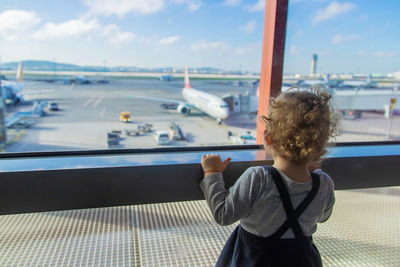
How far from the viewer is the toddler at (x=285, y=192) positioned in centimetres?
43

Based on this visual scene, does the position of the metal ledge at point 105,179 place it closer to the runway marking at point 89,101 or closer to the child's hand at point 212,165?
the child's hand at point 212,165

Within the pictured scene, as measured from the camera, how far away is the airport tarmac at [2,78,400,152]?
7.65 m

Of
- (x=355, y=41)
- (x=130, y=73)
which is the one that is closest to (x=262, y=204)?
(x=355, y=41)

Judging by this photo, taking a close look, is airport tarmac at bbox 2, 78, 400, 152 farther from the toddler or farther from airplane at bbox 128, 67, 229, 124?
the toddler

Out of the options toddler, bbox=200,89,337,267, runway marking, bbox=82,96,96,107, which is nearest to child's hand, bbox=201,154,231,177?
toddler, bbox=200,89,337,267

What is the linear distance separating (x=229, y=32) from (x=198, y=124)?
212 inches

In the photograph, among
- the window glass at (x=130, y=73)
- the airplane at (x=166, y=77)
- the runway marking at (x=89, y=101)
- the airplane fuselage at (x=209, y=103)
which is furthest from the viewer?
the airplane at (x=166, y=77)

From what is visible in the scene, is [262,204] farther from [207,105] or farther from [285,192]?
[207,105]

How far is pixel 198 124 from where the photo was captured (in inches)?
453

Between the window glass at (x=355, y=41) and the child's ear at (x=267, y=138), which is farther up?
the window glass at (x=355, y=41)

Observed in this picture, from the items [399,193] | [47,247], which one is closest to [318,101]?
[47,247]

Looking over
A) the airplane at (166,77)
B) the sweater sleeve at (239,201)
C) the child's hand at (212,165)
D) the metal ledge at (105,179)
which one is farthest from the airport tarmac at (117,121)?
the sweater sleeve at (239,201)

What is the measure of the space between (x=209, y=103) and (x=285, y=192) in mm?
11064

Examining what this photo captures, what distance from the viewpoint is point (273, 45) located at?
1001 millimetres
